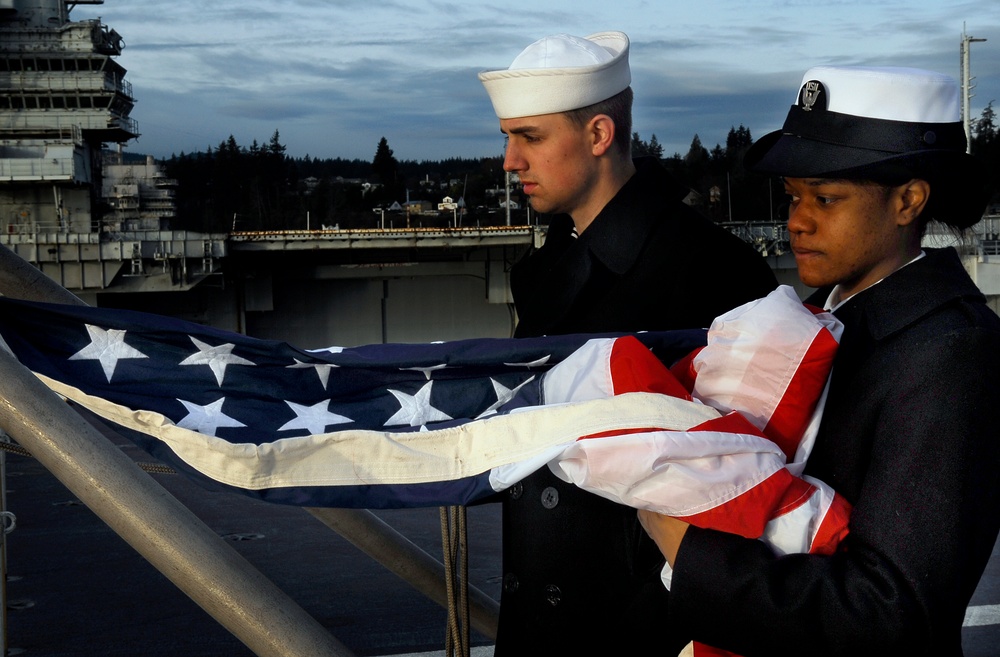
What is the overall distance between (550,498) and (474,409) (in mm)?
273

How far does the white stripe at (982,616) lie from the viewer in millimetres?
4828

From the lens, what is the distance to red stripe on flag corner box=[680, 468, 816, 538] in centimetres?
134

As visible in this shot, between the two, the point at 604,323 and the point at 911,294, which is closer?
the point at 911,294

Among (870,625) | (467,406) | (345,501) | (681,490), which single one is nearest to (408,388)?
(467,406)

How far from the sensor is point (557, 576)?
1.88 meters

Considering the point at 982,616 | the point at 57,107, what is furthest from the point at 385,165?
the point at 982,616

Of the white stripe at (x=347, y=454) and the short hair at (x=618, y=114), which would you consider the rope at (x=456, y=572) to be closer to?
the white stripe at (x=347, y=454)

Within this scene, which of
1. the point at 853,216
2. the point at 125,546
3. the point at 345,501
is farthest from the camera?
the point at 125,546

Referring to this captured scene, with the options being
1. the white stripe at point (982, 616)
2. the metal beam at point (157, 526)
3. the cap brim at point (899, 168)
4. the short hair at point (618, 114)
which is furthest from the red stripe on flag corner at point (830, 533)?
the white stripe at point (982, 616)

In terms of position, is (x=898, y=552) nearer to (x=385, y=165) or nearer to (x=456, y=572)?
(x=456, y=572)

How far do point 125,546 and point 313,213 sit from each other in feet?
155

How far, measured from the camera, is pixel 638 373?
152cm

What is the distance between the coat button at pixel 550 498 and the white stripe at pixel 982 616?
3745 mm

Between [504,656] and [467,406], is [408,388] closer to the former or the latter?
[467,406]
